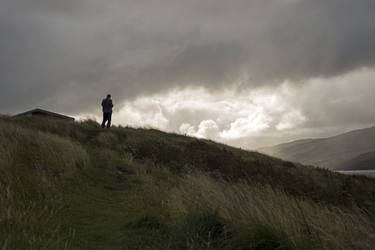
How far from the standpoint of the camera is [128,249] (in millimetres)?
5141

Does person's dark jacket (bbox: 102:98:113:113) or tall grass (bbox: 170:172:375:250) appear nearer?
tall grass (bbox: 170:172:375:250)

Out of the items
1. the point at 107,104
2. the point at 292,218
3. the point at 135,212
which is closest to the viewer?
the point at 292,218

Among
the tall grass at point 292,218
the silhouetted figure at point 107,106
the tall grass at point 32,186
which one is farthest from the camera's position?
the silhouetted figure at point 107,106

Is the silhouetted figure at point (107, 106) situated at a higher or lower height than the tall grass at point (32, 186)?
higher

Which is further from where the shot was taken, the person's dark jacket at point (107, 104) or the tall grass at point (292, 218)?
the person's dark jacket at point (107, 104)

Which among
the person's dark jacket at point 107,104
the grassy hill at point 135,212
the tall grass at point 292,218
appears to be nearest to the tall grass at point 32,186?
the grassy hill at point 135,212

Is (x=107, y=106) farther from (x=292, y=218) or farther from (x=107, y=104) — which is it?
(x=292, y=218)

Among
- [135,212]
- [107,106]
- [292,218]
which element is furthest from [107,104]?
[292,218]

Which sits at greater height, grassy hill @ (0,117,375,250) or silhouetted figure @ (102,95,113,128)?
silhouetted figure @ (102,95,113,128)

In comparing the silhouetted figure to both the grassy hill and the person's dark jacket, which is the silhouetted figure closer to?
the person's dark jacket

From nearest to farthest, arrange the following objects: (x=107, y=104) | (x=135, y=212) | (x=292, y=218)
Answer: (x=292, y=218), (x=135, y=212), (x=107, y=104)

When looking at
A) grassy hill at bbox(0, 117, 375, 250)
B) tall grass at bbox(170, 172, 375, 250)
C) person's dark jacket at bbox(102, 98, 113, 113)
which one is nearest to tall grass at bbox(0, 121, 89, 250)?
grassy hill at bbox(0, 117, 375, 250)

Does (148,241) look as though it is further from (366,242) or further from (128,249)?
(366,242)

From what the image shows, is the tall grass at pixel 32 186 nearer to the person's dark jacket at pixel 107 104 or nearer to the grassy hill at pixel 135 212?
the grassy hill at pixel 135 212
